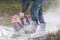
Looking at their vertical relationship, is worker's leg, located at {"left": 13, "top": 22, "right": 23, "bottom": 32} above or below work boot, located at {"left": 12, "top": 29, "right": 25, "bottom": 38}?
above

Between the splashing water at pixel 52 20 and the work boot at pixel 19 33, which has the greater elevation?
the splashing water at pixel 52 20

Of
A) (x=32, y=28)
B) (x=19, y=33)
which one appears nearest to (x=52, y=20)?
(x=32, y=28)

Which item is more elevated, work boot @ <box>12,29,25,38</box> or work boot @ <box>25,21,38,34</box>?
work boot @ <box>25,21,38,34</box>

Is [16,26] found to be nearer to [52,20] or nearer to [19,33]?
[19,33]

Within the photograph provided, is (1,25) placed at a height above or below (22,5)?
below

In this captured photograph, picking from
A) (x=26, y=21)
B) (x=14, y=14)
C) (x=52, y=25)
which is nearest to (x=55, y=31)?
(x=52, y=25)

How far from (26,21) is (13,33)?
0.67ft

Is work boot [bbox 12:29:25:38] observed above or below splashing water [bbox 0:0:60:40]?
below

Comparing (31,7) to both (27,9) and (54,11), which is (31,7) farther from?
(54,11)

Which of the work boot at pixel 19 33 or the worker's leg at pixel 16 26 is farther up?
the worker's leg at pixel 16 26

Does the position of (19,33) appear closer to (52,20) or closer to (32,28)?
(32,28)

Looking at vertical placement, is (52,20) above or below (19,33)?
above

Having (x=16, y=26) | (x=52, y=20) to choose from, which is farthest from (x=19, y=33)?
(x=52, y=20)

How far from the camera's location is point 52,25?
8.55 ft
